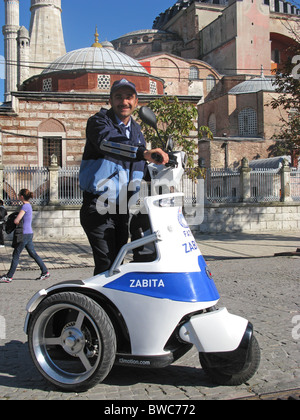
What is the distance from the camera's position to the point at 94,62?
2605cm

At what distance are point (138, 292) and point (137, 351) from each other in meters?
0.39

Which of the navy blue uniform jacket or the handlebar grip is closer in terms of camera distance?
the handlebar grip

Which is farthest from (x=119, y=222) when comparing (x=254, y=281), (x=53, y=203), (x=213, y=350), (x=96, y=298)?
(x=53, y=203)

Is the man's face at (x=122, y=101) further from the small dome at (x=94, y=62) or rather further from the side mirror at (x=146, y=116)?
the small dome at (x=94, y=62)

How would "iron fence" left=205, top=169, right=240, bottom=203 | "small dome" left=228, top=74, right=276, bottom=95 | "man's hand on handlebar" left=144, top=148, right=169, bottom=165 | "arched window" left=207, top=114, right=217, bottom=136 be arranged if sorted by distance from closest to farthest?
1. "man's hand on handlebar" left=144, top=148, right=169, bottom=165
2. "iron fence" left=205, top=169, right=240, bottom=203
3. "small dome" left=228, top=74, right=276, bottom=95
4. "arched window" left=207, top=114, right=217, bottom=136

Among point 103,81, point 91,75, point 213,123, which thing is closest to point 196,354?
point 103,81

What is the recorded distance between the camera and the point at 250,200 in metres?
17.7

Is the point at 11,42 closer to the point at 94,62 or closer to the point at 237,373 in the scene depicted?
the point at 94,62

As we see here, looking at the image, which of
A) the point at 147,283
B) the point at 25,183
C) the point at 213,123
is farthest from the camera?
the point at 213,123

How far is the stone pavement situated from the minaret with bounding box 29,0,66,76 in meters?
35.5

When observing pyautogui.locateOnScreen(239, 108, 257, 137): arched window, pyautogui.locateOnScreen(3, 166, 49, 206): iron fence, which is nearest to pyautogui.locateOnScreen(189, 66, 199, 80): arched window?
pyautogui.locateOnScreen(239, 108, 257, 137): arched window

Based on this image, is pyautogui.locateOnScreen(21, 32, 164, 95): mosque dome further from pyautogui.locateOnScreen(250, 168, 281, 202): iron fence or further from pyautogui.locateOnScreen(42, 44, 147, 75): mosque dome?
pyautogui.locateOnScreen(250, 168, 281, 202): iron fence

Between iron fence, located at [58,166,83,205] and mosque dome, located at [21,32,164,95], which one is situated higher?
mosque dome, located at [21,32,164,95]

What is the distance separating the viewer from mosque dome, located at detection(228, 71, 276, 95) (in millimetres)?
46031
